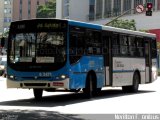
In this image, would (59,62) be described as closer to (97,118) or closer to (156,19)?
(97,118)

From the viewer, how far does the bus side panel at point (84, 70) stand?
60.7 feet

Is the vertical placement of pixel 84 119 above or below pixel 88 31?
below

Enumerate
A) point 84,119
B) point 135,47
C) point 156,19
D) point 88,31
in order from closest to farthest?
point 84,119 → point 88,31 → point 135,47 → point 156,19

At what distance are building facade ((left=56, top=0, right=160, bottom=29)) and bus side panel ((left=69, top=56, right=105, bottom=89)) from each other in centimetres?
5791

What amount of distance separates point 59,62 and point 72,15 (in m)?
84.4

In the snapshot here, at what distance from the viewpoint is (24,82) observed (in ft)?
60.2

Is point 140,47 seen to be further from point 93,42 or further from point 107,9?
point 107,9

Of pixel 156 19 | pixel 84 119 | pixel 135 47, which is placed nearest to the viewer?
pixel 84 119

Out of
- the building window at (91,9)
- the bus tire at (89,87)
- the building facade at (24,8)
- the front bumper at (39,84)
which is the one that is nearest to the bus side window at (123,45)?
the bus tire at (89,87)

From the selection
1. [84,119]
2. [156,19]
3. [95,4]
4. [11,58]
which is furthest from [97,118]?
[95,4]

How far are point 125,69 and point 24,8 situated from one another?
14963 centimetres

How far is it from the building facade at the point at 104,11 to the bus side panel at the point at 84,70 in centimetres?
5791

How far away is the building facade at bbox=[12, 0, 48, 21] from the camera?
170750 millimetres

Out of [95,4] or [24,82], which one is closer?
[24,82]
